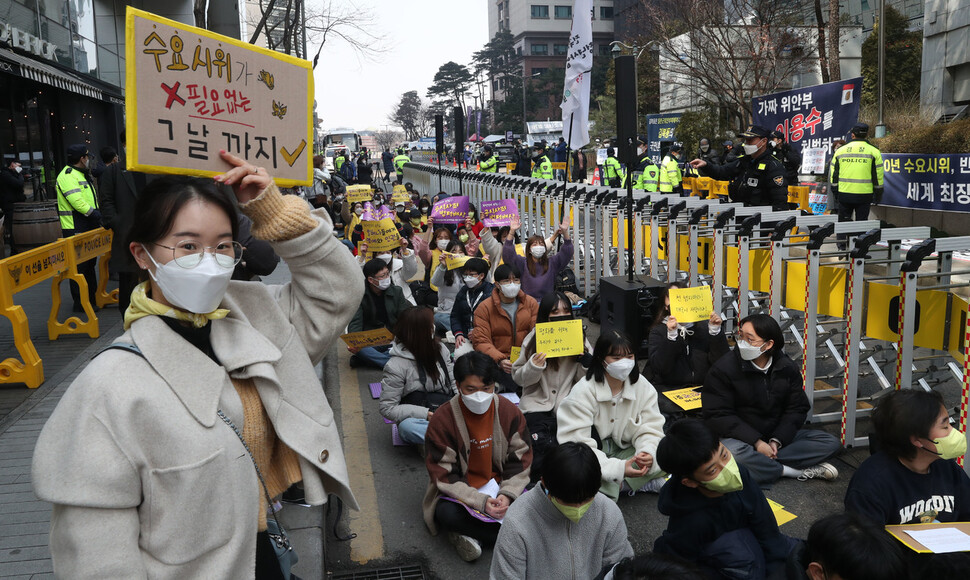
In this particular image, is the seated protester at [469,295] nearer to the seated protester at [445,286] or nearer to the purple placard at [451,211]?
the seated protester at [445,286]

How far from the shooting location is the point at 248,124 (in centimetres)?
233

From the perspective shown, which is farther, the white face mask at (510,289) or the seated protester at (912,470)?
the white face mask at (510,289)

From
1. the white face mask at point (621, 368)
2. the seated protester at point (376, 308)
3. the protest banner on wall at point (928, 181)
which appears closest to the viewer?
the white face mask at point (621, 368)

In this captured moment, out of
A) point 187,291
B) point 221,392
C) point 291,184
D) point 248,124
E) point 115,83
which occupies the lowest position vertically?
point 221,392

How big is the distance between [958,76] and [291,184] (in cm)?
2747

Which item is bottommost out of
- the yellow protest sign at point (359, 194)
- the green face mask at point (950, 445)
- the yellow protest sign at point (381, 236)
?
the green face mask at point (950, 445)

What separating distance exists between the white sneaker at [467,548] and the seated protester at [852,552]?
205 cm

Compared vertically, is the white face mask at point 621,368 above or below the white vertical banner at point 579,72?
below

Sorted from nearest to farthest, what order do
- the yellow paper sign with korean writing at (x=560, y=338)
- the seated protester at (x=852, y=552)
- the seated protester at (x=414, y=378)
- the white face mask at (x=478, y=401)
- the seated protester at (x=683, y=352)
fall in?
the seated protester at (x=852, y=552) → the white face mask at (x=478, y=401) → the yellow paper sign with korean writing at (x=560, y=338) → the seated protester at (x=414, y=378) → the seated protester at (x=683, y=352)

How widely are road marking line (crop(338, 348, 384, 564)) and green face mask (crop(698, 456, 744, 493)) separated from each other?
2.05 meters

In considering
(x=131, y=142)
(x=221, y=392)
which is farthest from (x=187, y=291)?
(x=131, y=142)

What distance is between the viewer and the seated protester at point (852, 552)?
2627mm

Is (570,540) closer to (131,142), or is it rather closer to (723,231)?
(131,142)

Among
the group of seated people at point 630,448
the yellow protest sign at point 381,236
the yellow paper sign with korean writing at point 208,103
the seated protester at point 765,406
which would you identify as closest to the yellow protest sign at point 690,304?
the group of seated people at point 630,448
